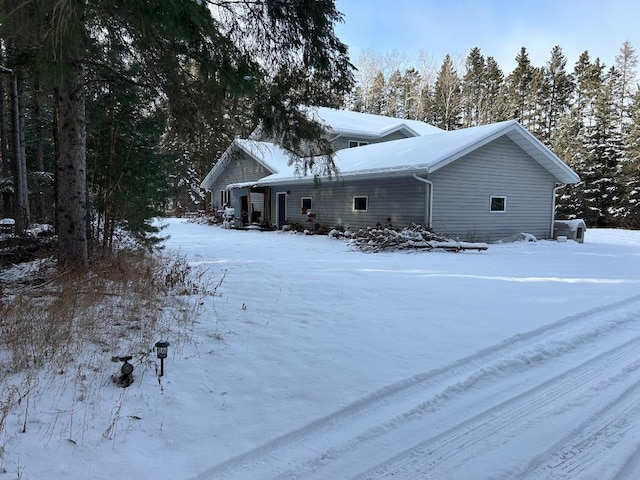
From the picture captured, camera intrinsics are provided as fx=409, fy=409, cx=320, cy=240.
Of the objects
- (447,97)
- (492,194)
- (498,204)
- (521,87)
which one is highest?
(521,87)

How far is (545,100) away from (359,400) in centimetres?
4306

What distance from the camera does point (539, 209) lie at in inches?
669

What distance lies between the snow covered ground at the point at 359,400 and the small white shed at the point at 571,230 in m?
12.5

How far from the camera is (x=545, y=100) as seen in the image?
38031 millimetres

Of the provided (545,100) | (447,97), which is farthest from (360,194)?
(545,100)

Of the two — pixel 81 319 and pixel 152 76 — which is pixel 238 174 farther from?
pixel 81 319

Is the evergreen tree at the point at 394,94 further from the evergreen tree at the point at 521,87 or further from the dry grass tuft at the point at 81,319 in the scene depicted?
the dry grass tuft at the point at 81,319

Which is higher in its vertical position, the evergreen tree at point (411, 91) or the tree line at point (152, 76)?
the evergreen tree at point (411, 91)

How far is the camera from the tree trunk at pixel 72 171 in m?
5.83

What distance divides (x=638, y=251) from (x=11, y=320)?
17002mm

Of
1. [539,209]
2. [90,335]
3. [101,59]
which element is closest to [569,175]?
[539,209]

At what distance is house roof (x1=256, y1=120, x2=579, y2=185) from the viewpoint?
534 inches

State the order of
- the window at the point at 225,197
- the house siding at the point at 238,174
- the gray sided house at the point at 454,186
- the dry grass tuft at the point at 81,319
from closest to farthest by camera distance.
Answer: the dry grass tuft at the point at 81,319, the gray sided house at the point at 454,186, the house siding at the point at 238,174, the window at the point at 225,197

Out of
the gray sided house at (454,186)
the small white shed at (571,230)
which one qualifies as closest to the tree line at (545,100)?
the small white shed at (571,230)
